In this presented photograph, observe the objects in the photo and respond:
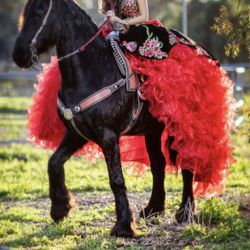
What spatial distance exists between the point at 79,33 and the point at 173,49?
101 centimetres

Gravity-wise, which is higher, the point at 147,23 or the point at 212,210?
the point at 147,23

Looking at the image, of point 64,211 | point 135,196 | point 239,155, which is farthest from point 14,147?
point 64,211

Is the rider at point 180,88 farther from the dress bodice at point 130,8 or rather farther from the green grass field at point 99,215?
the green grass field at point 99,215

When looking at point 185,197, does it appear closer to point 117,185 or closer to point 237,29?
point 117,185

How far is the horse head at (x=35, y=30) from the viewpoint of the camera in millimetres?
6285

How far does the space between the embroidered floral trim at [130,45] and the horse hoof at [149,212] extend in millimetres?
1734

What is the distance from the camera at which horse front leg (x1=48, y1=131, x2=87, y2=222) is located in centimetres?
688

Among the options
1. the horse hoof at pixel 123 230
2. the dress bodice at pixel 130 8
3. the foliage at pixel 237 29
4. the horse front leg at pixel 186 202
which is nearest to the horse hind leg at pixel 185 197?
the horse front leg at pixel 186 202

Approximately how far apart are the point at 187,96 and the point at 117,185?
112 cm

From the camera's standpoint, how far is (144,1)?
6.76 meters

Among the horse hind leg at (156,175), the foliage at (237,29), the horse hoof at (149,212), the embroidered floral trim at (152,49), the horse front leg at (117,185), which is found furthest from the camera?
the horse hind leg at (156,175)

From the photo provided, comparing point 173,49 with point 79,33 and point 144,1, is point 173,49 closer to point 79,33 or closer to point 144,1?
point 144,1

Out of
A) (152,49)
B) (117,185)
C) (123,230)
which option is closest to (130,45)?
(152,49)

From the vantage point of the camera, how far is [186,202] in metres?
7.16
